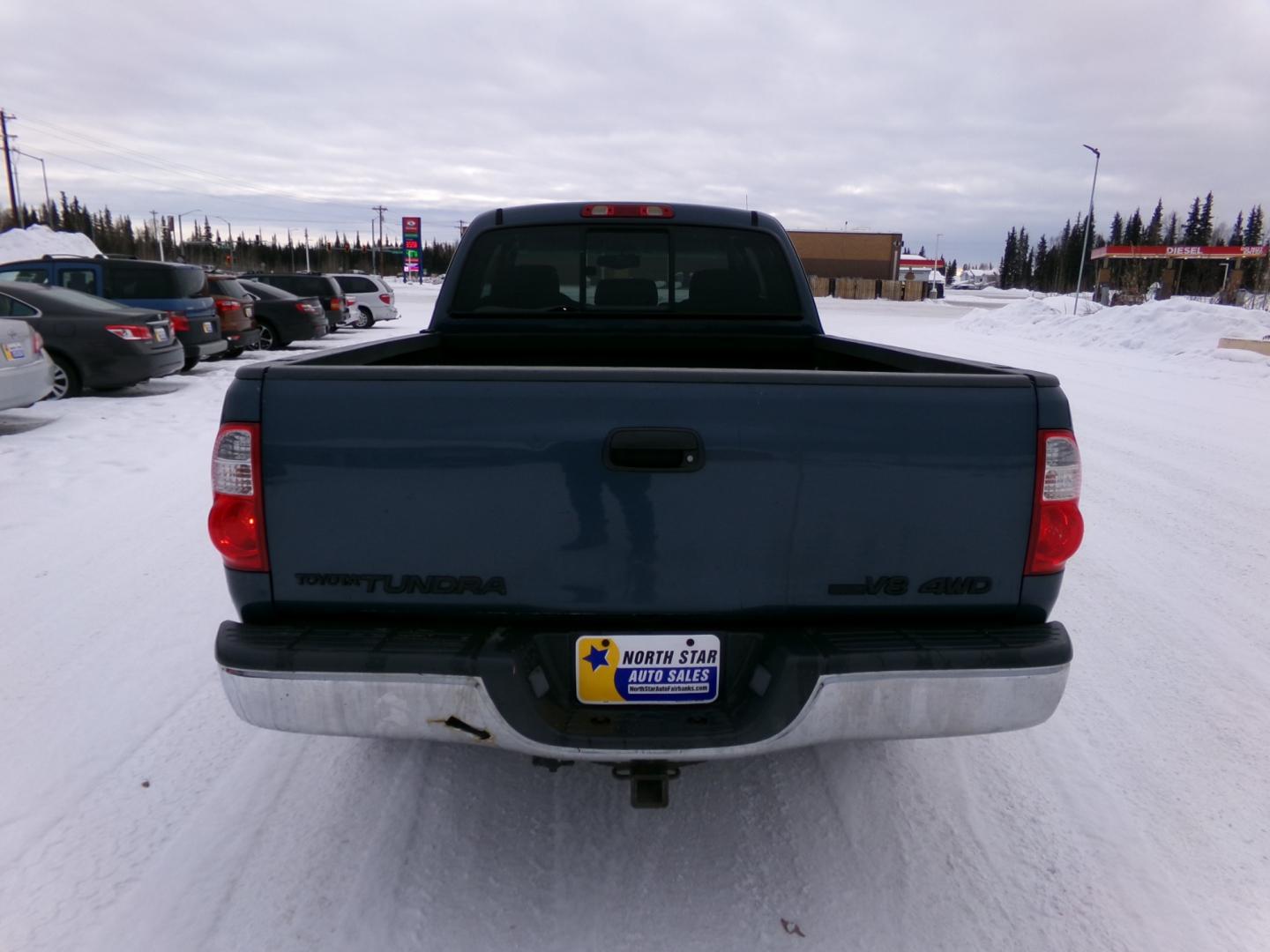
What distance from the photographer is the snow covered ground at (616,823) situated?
2.33 m

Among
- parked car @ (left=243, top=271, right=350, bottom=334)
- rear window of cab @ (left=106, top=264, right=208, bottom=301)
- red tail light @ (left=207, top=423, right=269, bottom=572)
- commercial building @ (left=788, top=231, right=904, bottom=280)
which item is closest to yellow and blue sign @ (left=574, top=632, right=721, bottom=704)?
red tail light @ (left=207, top=423, right=269, bottom=572)

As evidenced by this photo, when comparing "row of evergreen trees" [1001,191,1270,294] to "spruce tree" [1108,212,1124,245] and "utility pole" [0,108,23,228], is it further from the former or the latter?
"utility pole" [0,108,23,228]

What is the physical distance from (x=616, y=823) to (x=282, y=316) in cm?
1778

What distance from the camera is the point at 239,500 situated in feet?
7.09

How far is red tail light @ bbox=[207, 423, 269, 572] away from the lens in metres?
2.12

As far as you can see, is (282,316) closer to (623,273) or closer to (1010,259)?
(623,273)

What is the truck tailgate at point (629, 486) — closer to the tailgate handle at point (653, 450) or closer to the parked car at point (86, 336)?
the tailgate handle at point (653, 450)

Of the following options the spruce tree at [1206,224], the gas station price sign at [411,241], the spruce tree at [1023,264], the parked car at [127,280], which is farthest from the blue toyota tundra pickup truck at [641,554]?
the spruce tree at [1023,264]

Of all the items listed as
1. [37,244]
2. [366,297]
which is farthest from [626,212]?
[37,244]

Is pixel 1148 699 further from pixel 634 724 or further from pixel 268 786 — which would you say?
pixel 268 786

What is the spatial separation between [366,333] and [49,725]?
70.7ft

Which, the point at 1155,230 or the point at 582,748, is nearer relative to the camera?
the point at 582,748

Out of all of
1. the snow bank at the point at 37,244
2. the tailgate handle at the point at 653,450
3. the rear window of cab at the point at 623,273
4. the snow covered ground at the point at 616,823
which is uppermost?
the snow bank at the point at 37,244

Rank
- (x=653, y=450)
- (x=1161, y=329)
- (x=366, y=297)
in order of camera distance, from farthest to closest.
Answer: (x=366, y=297) < (x=1161, y=329) < (x=653, y=450)
